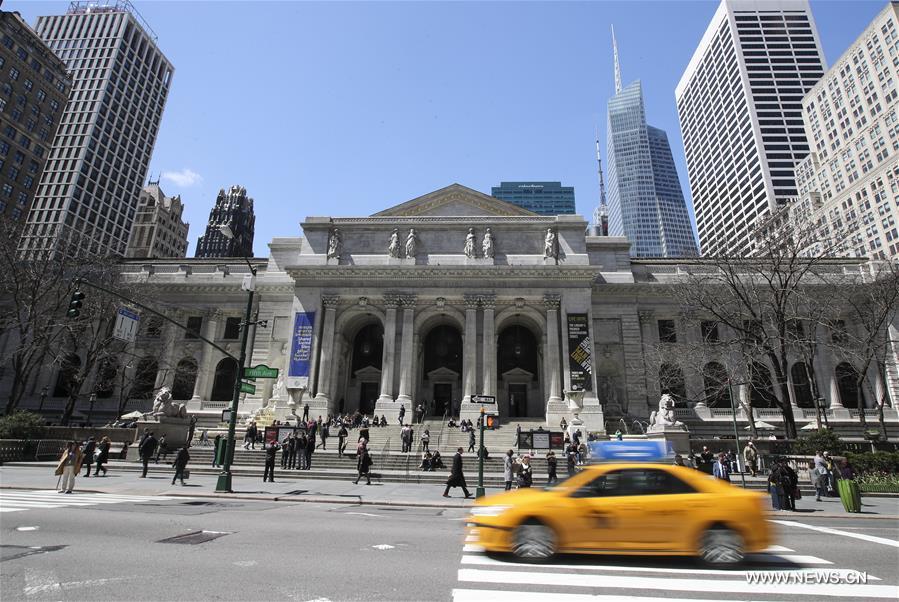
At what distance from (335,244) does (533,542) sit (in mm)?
40093

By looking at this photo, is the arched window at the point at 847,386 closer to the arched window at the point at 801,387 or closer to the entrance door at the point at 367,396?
the arched window at the point at 801,387

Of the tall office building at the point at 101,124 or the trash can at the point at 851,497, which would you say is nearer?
the trash can at the point at 851,497

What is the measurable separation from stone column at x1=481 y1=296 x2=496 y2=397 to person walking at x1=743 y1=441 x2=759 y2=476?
18663 millimetres

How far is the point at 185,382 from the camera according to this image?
44.9 meters

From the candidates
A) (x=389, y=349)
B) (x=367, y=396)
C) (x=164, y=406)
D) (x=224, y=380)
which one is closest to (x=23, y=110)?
(x=224, y=380)

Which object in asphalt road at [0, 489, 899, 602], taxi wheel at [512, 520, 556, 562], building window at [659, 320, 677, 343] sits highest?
building window at [659, 320, 677, 343]

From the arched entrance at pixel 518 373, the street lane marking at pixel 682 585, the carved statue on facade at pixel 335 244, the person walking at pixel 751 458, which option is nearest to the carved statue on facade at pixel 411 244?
the carved statue on facade at pixel 335 244

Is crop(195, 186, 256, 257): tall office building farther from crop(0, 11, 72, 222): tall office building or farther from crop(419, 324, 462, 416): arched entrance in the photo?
crop(419, 324, 462, 416): arched entrance

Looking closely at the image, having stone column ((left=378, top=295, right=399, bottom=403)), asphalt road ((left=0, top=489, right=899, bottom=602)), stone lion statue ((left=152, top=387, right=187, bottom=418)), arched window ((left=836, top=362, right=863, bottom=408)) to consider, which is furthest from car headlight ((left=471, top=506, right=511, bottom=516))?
arched window ((left=836, top=362, right=863, bottom=408))

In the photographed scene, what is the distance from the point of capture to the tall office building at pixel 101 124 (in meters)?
93.4

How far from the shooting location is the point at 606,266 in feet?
151

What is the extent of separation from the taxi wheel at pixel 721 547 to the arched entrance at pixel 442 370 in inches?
1401

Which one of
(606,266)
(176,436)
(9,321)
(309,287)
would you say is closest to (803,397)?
(606,266)

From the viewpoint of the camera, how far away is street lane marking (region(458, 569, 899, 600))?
555 centimetres
